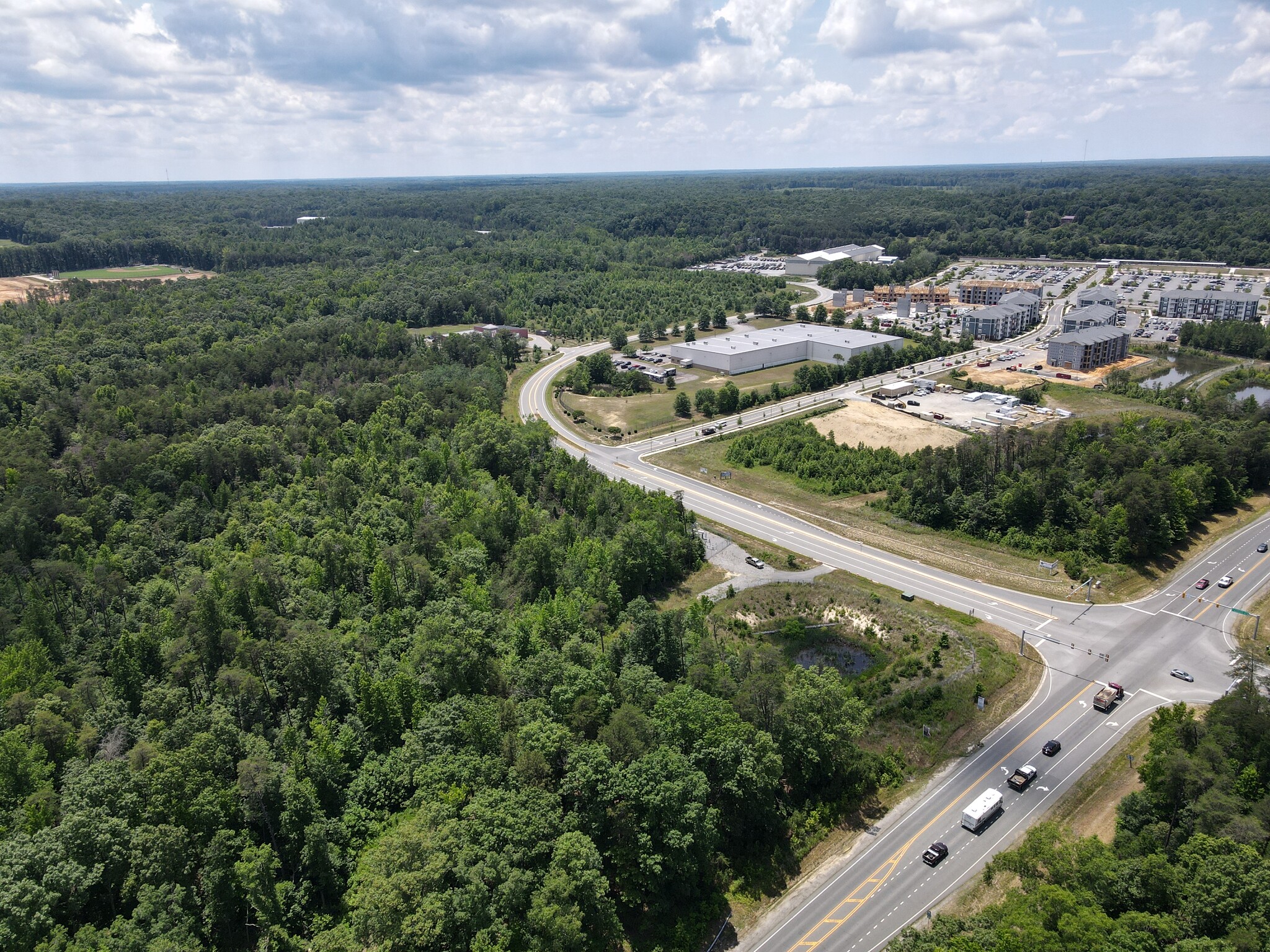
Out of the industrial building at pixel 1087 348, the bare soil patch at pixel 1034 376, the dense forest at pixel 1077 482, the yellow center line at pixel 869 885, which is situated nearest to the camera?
the yellow center line at pixel 869 885

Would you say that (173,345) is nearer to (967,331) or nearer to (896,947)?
(896,947)

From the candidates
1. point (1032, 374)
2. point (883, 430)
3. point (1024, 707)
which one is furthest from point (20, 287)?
point (1024, 707)

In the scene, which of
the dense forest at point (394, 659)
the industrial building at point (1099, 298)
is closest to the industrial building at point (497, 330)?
the dense forest at point (394, 659)

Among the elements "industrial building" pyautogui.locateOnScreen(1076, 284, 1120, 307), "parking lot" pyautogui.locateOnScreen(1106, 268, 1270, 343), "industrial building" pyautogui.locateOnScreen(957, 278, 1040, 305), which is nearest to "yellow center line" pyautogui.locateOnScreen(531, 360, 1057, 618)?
"parking lot" pyautogui.locateOnScreen(1106, 268, 1270, 343)

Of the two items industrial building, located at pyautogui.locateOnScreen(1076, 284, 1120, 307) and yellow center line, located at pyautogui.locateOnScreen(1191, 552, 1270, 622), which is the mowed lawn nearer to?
yellow center line, located at pyautogui.locateOnScreen(1191, 552, 1270, 622)

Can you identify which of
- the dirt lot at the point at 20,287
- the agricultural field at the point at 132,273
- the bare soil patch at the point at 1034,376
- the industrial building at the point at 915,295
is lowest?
the bare soil patch at the point at 1034,376

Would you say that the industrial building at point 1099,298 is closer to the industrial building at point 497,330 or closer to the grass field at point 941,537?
the grass field at point 941,537
